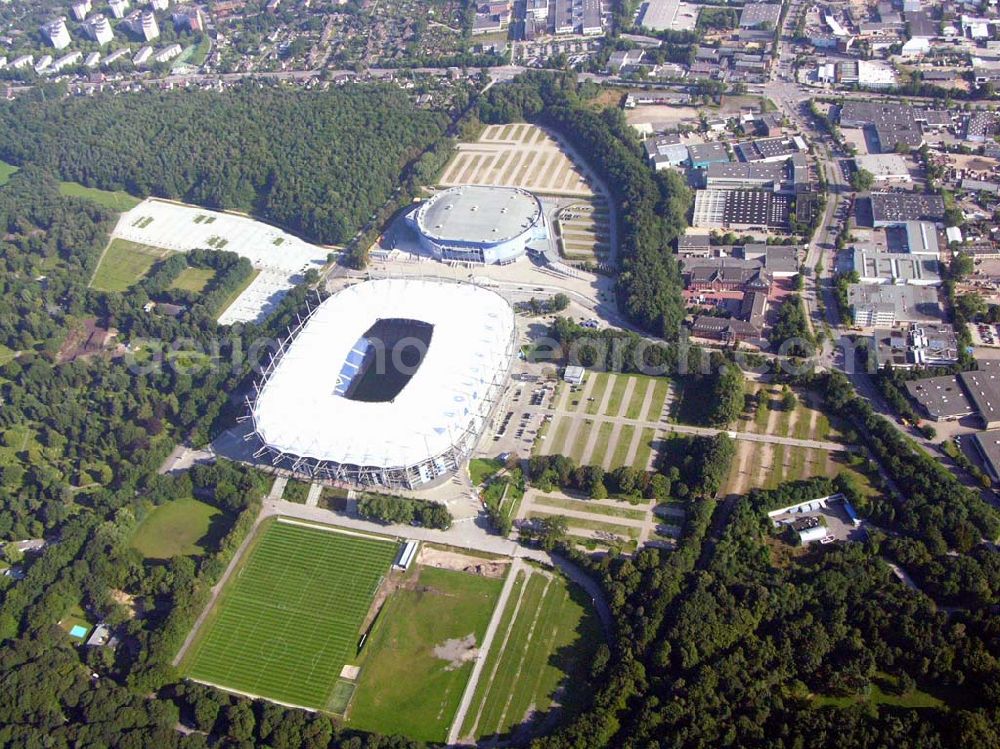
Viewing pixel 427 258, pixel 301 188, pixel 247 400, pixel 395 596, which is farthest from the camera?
pixel 301 188

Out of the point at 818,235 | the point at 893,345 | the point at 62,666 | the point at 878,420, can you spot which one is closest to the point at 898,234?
the point at 818,235

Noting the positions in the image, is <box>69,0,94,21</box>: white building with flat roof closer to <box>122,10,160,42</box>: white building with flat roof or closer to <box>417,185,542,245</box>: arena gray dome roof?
<box>122,10,160,42</box>: white building with flat roof

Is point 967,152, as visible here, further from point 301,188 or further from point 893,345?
point 301,188

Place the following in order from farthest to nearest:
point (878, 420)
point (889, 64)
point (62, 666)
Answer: point (889, 64), point (878, 420), point (62, 666)

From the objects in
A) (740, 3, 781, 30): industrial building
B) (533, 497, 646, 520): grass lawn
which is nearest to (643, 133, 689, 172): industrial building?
(740, 3, 781, 30): industrial building

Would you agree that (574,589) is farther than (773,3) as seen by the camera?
No
